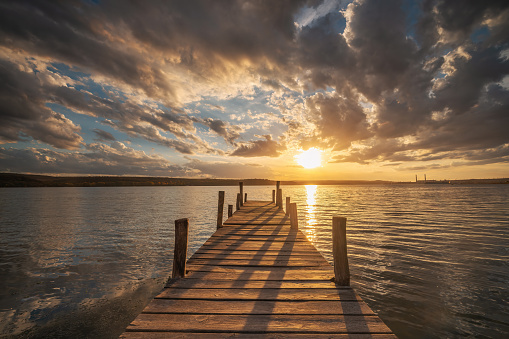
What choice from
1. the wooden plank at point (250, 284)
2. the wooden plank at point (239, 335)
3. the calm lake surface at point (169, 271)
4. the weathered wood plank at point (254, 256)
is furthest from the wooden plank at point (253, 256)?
the wooden plank at point (239, 335)

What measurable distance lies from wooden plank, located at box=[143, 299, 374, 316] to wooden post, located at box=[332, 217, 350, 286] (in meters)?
0.70

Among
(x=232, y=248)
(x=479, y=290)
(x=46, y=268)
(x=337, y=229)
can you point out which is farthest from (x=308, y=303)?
(x=46, y=268)

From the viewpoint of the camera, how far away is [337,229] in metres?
4.71

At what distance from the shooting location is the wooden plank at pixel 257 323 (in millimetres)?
3031

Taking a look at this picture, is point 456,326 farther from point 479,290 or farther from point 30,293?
point 30,293

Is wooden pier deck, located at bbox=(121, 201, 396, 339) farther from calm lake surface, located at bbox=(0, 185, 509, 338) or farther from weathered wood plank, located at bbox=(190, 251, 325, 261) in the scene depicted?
calm lake surface, located at bbox=(0, 185, 509, 338)

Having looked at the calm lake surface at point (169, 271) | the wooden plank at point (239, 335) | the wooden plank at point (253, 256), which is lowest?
A: the calm lake surface at point (169, 271)

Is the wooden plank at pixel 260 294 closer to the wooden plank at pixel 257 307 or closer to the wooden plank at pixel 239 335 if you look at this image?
the wooden plank at pixel 257 307

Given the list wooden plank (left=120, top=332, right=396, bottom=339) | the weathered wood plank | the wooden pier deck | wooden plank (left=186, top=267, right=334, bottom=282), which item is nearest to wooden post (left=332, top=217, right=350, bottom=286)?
the wooden pier deck

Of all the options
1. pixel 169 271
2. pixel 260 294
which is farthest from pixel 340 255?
pixel 169 271

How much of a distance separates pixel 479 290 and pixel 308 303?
23.2ft

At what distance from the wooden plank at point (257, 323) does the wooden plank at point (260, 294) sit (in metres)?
0.54

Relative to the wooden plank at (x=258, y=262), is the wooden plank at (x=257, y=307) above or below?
above

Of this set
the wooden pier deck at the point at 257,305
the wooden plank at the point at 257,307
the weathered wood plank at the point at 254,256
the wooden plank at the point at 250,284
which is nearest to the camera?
the wooden pier deck at the point at 257,305
